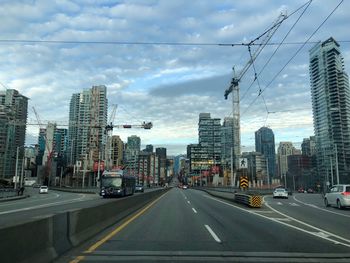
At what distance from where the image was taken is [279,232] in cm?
1566

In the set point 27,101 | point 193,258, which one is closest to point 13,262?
point 193,258

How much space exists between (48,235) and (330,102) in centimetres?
5679

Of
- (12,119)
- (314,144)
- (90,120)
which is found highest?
(90,120)

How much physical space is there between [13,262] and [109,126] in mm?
99914

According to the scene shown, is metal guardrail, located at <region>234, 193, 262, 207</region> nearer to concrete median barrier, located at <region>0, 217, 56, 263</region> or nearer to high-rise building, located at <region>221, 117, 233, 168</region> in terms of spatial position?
concrete median barrier, located at <region>0, 217, 56, 263</region>

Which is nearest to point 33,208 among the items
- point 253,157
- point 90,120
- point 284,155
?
point 90,120

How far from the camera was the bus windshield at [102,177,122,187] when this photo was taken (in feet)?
167

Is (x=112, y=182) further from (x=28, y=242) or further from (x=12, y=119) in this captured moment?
(x=12, y=119)

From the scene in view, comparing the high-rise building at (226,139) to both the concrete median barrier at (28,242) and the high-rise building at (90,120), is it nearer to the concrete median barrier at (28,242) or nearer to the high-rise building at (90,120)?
the high-rise building at (90,120)

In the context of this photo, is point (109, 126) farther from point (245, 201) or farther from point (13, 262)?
point (13, 262)

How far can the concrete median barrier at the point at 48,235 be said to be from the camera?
23.9 feet

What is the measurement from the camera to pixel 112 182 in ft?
Result: 168

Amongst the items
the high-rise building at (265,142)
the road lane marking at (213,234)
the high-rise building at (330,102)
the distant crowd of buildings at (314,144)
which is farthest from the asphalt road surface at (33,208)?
the high-rise building at (265,142)

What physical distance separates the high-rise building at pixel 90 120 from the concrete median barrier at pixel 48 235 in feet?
306
